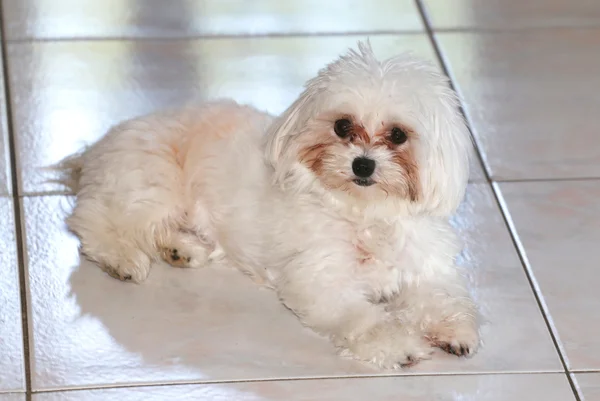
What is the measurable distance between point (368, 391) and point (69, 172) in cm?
116

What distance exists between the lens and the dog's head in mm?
2412

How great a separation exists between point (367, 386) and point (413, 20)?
80.5 inches

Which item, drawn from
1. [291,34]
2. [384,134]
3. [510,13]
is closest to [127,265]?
[384,134]

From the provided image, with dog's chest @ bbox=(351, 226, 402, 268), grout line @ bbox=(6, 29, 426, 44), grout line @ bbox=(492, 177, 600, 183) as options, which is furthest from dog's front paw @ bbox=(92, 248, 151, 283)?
grout line @ bbox=(6, 29, 426, 44)

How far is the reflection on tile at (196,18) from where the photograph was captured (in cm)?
397

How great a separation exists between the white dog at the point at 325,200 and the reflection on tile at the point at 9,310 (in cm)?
18

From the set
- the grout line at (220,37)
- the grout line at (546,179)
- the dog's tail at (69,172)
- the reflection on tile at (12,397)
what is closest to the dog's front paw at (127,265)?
the dog's tail at (69,172)

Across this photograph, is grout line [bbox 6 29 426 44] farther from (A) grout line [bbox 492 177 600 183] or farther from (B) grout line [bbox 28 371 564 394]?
(B) grout line [bbox 28 371 564 394]

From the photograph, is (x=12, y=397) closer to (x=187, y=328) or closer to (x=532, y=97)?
(x=187, y=328)

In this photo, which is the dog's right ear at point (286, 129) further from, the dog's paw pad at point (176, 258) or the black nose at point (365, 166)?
the dog's paw pad at point (176, 258)

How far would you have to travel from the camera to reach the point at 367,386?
251 cm

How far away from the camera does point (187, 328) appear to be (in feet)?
8.71

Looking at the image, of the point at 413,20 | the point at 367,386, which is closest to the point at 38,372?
the point at 367,386

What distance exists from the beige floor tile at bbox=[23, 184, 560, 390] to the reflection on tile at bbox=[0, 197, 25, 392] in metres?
0.04
